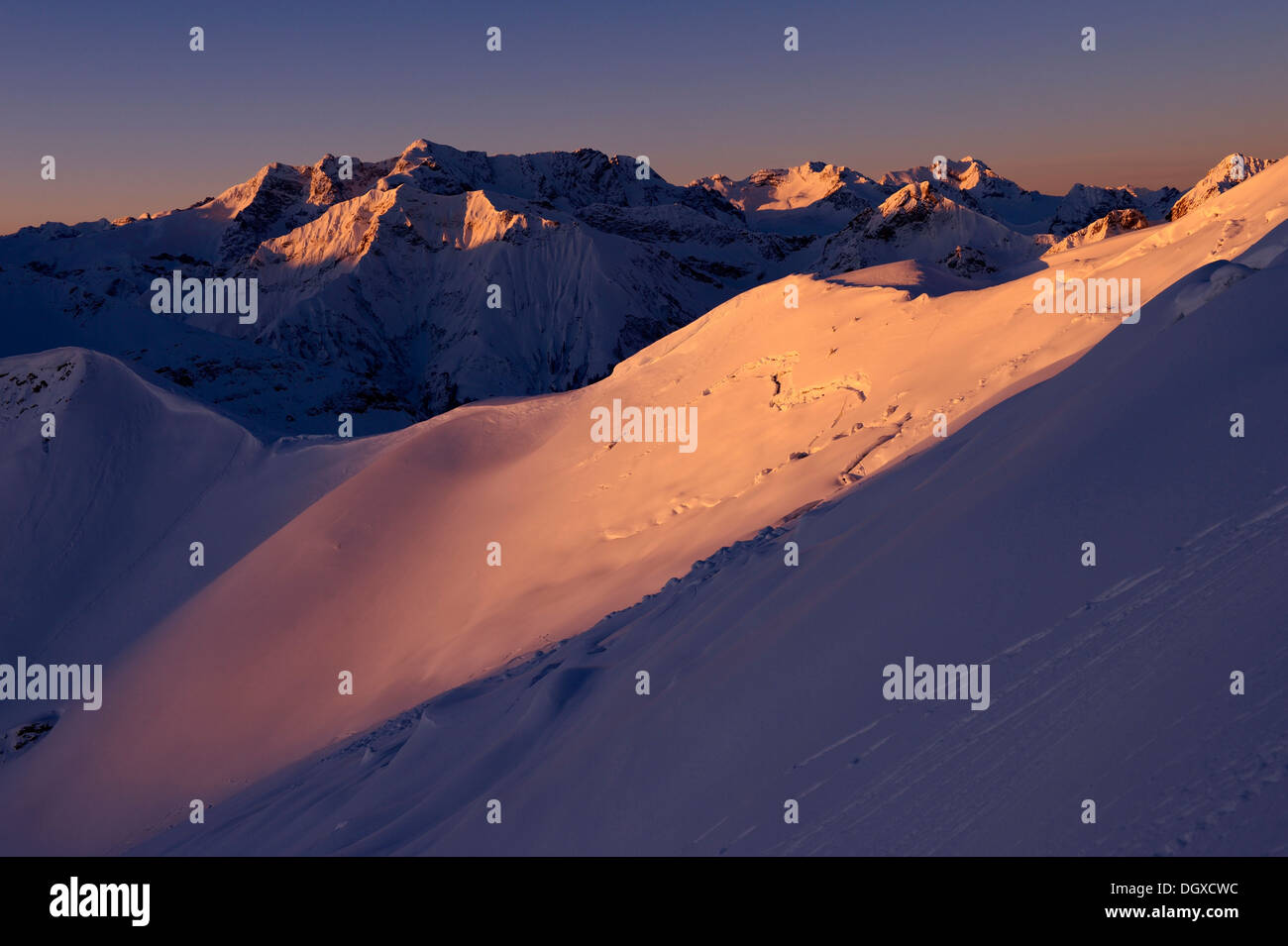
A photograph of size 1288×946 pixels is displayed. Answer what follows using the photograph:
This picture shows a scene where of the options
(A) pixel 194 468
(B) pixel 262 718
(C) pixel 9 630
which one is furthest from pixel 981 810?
(A) pixel 194 468

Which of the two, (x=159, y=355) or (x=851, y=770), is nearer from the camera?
(x=851, y=770)

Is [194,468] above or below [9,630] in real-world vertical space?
above

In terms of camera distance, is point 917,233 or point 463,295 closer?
point 463,295

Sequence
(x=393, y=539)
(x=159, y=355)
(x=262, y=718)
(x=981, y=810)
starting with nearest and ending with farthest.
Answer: (x=981, y=810)
(x=262, y=718)
(x=393, y=539)
(x=159, y=355)

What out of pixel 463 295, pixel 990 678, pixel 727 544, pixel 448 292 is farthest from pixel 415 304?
pixel 990 678

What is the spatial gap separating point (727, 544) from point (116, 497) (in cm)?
2702

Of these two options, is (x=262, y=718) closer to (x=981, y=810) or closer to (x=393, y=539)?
(x=393, y=539)

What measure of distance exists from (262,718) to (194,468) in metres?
17.8

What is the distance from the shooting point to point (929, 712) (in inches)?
213

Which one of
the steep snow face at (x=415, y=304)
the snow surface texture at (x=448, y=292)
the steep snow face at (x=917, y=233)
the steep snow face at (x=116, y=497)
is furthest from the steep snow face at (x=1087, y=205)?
the steep snow face at (x=116, y=497)

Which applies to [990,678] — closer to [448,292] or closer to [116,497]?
[116,497]

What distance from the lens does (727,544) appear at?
1363 cm

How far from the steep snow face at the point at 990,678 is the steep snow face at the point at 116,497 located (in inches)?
785

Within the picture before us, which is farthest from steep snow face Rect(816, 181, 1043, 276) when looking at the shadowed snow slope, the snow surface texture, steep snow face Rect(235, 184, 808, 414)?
the shadowed snow slope
